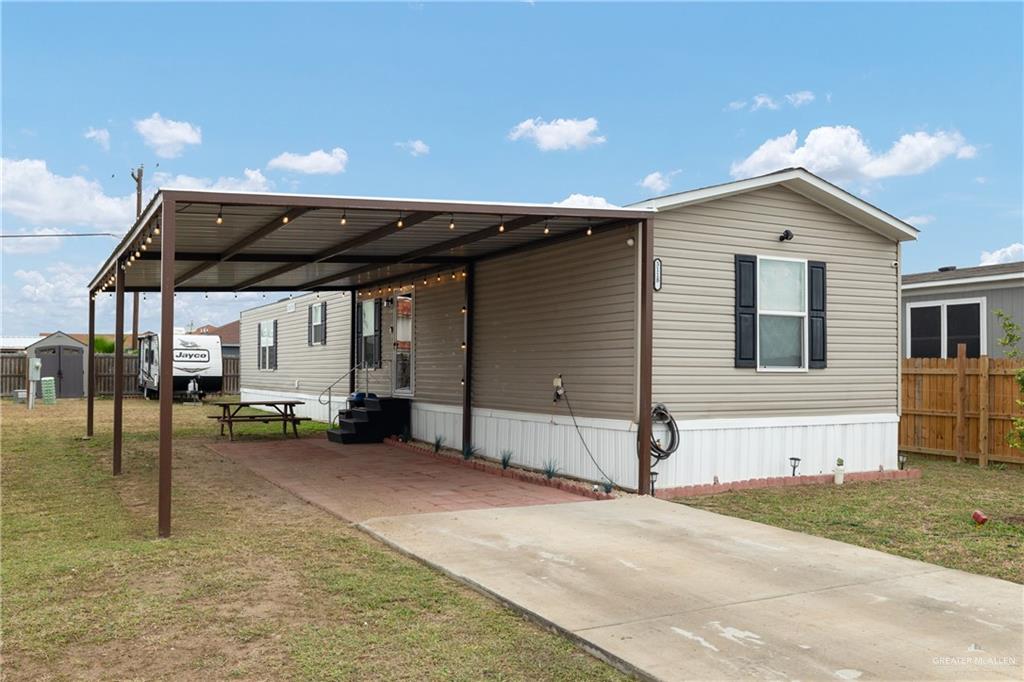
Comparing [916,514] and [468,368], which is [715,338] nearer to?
[916,514]

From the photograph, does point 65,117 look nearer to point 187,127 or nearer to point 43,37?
point 43,37

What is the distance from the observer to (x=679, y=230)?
9047 mm

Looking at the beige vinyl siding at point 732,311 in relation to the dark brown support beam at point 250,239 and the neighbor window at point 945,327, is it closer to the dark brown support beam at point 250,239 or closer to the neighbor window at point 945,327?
the dark brown support beam at point 250,239

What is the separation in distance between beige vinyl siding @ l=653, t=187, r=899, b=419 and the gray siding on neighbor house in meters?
3.91

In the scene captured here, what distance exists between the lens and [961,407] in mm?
12430

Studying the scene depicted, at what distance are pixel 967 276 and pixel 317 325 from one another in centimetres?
1294

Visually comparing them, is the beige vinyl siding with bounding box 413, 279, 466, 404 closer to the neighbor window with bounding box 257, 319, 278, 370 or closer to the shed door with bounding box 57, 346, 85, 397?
the neighbor window with bounding box 257, 319, 278, 370

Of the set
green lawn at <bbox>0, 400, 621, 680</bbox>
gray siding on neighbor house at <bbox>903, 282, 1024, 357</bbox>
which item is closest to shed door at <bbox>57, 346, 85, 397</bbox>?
green lawn at <bbox>0, 400, 621, 680</bbox>

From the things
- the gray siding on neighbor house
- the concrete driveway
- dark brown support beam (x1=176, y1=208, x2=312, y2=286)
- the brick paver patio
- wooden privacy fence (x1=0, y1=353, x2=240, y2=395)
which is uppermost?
dark brown support beam (x1=176, y1=208, x2=312, y2=286)

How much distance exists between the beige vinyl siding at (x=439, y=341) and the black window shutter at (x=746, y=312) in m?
4.32

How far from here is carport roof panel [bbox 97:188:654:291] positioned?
7297 mm

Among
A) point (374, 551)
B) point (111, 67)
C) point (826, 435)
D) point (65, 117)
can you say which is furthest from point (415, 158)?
point (374, 551)

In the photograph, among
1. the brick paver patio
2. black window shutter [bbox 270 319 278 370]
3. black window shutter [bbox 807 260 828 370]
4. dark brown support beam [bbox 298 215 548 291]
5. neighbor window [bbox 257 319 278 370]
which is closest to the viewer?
the brick paver patio

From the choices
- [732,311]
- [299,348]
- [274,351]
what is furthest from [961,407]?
[274,351]
